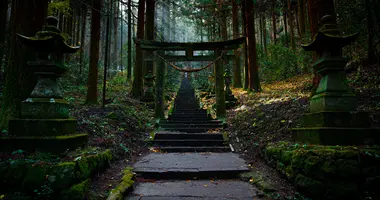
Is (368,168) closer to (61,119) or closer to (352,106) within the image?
(352,106)

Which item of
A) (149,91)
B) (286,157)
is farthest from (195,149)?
(149,91)

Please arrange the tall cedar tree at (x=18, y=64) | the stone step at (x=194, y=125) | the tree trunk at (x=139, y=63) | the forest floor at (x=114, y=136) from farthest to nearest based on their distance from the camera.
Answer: the tree trunk at (x=139, y=63), the stone step at (x=194, y=125), the tall cedar tree at (x=18, y=64), the forest floor at (x=114, y=136)

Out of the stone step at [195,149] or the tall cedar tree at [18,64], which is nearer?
the tall cedar tree at [18,64]

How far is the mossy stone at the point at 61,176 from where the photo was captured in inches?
107

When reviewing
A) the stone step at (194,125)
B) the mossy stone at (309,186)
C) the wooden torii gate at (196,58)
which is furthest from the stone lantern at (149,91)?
the mossy stone at (309,186)

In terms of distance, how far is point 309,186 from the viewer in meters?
3.03

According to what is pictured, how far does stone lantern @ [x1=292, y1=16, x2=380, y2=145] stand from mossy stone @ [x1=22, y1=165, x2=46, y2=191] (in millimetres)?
4070

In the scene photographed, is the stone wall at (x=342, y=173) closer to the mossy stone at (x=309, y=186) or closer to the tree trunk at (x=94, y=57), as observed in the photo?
the mossy stone at (x=309, y=186)

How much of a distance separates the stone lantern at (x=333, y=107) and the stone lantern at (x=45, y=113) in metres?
4.17

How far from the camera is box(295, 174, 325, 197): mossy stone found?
9.64 feet

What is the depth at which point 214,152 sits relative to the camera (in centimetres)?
631

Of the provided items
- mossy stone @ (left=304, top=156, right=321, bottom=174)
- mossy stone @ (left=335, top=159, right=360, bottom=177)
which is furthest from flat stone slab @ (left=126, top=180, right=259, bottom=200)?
mossy stone @ (left=335, top=159, right=360, bottom=177)

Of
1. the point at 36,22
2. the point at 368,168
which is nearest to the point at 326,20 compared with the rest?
the point at 368,168

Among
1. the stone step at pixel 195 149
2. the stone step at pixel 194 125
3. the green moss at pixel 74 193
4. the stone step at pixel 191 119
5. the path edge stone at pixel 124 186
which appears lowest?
the path edge stone at pixel 124 186
